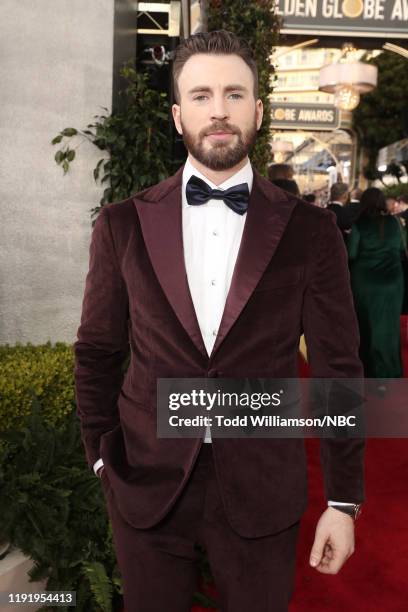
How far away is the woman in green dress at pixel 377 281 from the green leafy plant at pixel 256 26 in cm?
134

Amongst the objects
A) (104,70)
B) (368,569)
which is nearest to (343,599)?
(368,569)

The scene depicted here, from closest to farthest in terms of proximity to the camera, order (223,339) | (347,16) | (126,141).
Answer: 1. (223,339)
2. (126,141)
3. (347,16)

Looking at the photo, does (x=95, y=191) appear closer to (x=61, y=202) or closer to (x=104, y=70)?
(x=61, y=202)

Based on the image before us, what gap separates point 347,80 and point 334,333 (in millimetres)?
9225

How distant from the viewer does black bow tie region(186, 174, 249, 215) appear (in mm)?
1529

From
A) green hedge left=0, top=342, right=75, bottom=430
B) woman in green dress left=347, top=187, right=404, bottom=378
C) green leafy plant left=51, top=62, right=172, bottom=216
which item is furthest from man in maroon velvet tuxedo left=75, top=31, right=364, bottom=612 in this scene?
woman in green dress left=347, top=187, right=404, bottom=378

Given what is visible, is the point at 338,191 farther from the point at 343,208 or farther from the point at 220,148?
the point at 220,148

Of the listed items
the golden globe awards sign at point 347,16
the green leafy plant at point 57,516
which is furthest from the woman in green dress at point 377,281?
the golden globe awards sign at point 347,16

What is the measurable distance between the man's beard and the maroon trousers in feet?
2.27

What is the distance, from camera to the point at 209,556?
1510mm

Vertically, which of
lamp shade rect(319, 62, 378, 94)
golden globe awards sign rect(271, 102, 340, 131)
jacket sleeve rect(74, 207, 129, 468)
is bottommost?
jacket sleeve rect(74, 207, 129, 468)

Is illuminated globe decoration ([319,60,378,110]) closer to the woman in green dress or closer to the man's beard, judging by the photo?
the woman in green dress

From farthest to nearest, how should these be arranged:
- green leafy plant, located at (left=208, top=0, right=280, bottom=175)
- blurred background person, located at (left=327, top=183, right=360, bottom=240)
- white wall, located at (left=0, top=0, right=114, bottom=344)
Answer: blurred background person, located at (left=327, top=183, right=360, bottom=240)
green leafy plant, located at (left=208, top=0, right=280, bottom=175)
white wall, located at (left=0, top=0, right=114, bottom=344)

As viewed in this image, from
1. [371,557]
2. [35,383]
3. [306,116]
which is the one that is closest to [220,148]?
[35,383]
